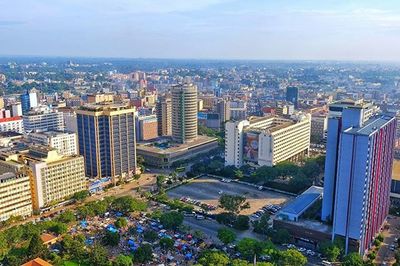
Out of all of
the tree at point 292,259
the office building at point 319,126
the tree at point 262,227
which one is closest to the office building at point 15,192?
the tree at point 262,227

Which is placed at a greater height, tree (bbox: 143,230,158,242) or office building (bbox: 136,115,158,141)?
office building (bbox: 136,115,158,141)

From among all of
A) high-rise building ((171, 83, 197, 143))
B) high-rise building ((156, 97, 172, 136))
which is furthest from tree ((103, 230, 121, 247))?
high-rise building ((156, 97, 172, 136))

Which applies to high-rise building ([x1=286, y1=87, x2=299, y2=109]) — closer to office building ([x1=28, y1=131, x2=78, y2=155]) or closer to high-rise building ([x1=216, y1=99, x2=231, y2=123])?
high-rise building ([x1=216, y1=99, x2=231, y2=123])

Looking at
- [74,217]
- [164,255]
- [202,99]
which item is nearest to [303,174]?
[164,255]

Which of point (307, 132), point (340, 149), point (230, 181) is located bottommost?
point (230, 181)

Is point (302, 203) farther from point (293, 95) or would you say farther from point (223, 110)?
point (293, 95)

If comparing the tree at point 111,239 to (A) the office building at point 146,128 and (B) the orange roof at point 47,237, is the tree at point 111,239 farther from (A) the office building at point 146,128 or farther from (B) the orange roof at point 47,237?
(A) the office building at point 146,128

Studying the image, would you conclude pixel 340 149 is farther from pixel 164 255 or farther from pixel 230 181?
pixel 230 181
